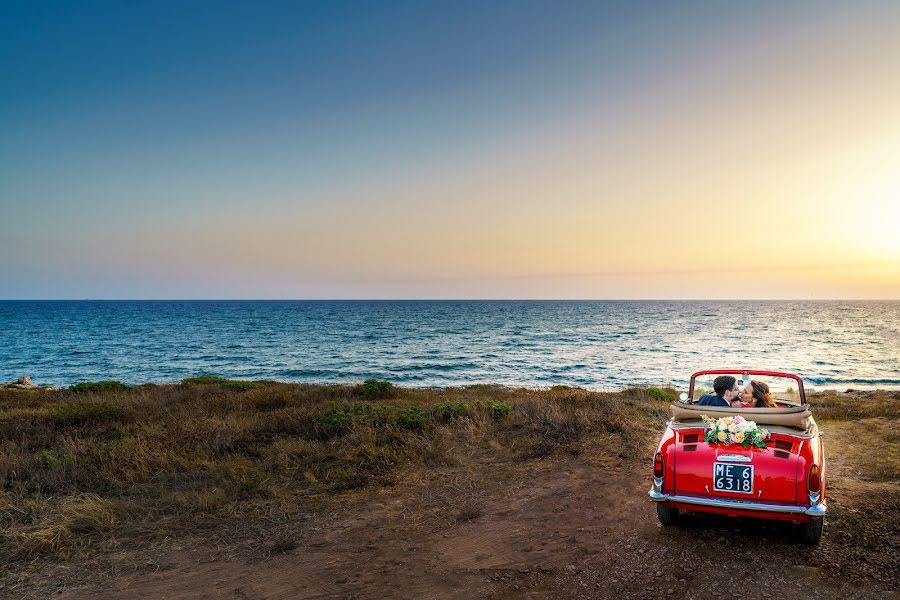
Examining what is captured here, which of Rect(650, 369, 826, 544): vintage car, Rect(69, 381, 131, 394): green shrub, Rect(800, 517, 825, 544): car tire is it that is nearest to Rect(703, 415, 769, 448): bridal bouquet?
Rect(650, 369, 826, 544): vintage car

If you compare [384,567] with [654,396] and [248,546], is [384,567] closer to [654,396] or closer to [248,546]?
[248,546]

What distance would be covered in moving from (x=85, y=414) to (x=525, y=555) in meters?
12.1

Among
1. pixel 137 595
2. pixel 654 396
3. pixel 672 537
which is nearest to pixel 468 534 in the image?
pixel 672 537

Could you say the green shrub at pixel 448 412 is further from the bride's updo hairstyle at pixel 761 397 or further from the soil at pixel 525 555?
the bride's updo hairstyle at pixel 761 397

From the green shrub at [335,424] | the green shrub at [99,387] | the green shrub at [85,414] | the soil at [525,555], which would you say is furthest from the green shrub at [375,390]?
the soil at [525,555]

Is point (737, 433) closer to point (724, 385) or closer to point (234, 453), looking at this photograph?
point (724, 385)

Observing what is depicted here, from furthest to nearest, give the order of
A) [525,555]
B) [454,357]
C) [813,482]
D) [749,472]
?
1. [454,357]
2. [525,555]
3. [749,472]
4. [813,482]

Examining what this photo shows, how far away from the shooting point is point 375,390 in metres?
19.4

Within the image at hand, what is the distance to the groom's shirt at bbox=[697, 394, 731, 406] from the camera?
695 centimetres

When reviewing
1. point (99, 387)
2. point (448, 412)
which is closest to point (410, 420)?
point (448, 412)

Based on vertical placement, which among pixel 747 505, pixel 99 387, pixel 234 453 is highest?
pixel 747 505

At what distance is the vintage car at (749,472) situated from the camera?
5.38m

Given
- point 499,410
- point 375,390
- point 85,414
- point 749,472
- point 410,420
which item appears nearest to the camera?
point 749,472

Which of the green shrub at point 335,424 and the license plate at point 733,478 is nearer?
the license plate at point 733,478
